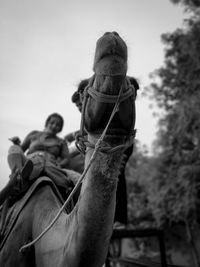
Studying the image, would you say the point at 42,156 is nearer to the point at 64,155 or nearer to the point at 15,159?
the point at 15,159

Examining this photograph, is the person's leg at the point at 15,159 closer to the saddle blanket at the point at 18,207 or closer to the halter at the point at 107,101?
the saddle blanket at the point at 18,207

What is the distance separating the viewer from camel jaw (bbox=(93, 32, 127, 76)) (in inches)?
51.3

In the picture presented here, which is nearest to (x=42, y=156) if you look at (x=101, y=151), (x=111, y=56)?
(x=101, y=151)

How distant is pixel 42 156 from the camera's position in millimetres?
3029

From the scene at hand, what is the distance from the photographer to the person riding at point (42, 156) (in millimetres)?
2480

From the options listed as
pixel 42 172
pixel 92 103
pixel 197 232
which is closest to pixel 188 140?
pixel 197 232

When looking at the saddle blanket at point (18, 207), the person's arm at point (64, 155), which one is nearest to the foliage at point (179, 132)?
the person's arm at point (64, 155)

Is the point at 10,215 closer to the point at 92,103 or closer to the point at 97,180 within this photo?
the point at 97,180

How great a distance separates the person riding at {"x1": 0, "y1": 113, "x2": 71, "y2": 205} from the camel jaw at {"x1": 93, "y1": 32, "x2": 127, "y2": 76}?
1.39 m

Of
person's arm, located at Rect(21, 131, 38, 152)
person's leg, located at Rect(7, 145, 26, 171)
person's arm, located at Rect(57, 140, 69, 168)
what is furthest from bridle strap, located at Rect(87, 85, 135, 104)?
person's arm, located at Rect(21, 131, 38, 152)

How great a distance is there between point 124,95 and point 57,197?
1379 mm

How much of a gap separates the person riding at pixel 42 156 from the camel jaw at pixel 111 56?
1.39 m

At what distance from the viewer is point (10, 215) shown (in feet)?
7.80

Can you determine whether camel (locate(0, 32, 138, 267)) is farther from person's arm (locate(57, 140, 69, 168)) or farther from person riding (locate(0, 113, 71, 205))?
person's arm (locate(57, 140, 69, 168))
